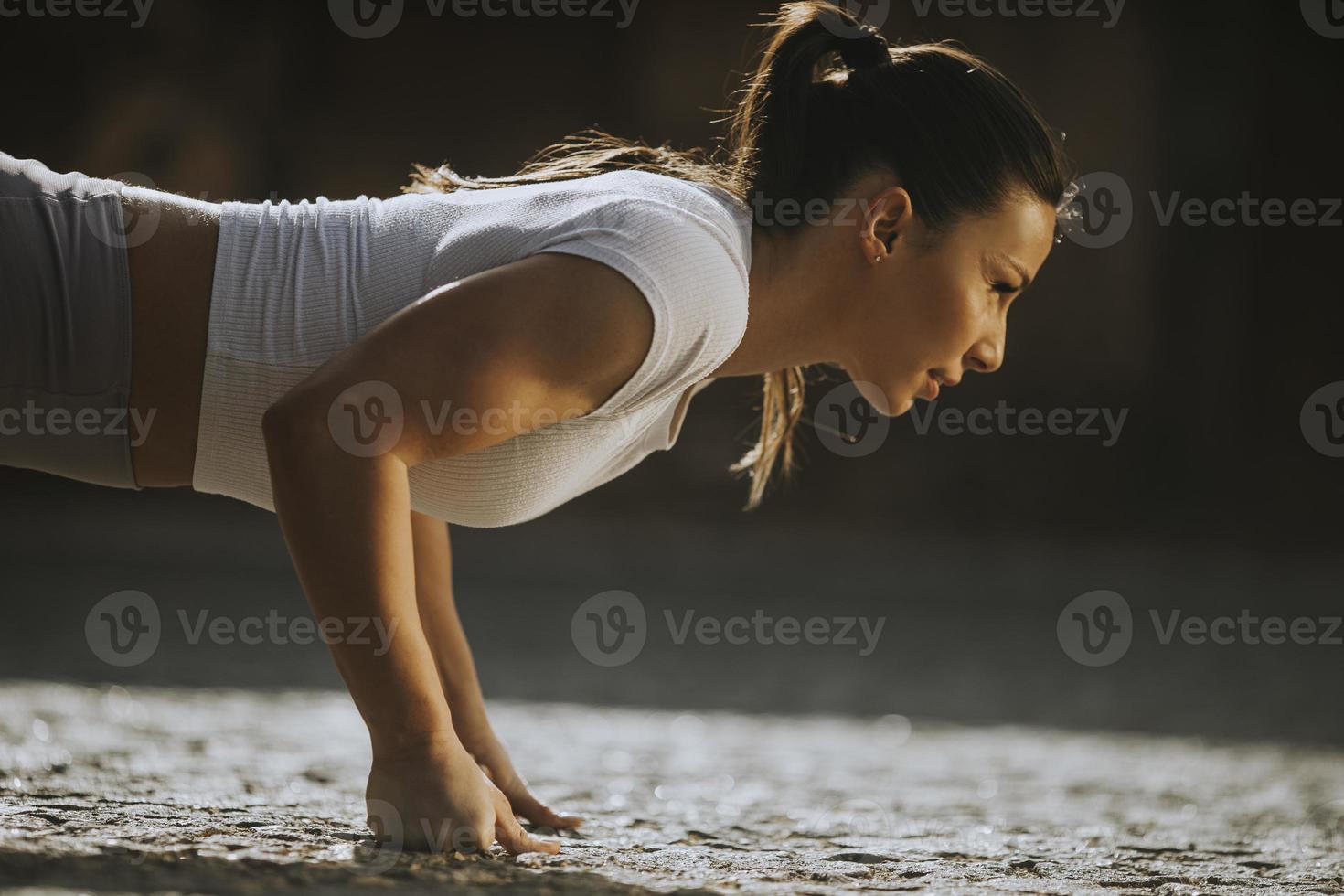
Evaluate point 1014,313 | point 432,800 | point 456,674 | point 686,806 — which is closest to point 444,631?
point 456,674

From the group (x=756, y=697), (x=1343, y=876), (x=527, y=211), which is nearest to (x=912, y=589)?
(x=756, y=697)

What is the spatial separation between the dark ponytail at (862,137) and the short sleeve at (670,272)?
155mm

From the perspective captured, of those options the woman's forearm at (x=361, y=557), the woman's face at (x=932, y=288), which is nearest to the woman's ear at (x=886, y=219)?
the woman's face at (x=932, y=288)

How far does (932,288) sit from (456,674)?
2.18 feet

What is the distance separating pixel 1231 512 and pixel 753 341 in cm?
500

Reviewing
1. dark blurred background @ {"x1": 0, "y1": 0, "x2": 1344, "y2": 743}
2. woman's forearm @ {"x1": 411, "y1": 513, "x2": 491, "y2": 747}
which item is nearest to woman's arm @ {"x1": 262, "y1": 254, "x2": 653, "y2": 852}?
woman's forearm @ {"x1": 411, "y1": 513, "x2": 491, "y2": 747}

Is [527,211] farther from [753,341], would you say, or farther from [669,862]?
[669,862]

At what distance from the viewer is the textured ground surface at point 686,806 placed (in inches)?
43.9

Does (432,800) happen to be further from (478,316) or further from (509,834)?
(478,316)

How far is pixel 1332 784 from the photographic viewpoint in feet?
6.79

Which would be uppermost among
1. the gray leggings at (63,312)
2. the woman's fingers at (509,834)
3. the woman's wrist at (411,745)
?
the gray leggings at (63,312)

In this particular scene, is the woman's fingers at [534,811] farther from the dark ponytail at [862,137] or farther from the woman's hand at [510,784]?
the dark ponytail at [862,137]

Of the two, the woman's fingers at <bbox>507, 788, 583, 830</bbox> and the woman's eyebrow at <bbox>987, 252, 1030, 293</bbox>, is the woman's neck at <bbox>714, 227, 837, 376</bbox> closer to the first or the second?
the woman's eyebrow at <bbox>987, 252, 1030, 293</bbox>

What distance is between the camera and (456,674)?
154 centimetres
